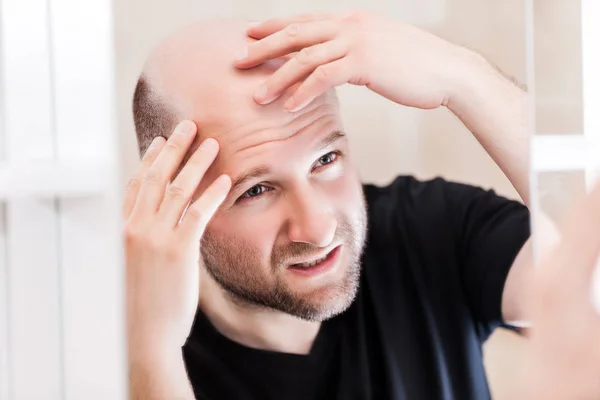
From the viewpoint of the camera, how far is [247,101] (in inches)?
30.5

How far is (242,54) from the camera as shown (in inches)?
30.7

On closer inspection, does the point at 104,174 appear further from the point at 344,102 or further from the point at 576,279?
the point at 576,279

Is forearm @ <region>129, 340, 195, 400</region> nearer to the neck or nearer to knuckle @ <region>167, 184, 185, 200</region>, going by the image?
the neck

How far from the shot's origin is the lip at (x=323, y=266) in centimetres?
80

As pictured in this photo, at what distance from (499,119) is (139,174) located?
450mm

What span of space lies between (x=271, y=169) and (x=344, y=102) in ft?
0.40

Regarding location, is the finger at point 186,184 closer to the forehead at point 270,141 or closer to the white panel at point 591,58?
the forehead at point 270,141

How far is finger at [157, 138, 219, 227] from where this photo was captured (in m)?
0.77

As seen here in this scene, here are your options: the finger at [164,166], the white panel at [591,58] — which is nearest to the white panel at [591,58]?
the white panel at [591,58]

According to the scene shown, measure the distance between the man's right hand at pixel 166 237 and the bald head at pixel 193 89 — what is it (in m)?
0.02

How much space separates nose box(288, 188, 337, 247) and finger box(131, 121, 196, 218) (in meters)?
0.14

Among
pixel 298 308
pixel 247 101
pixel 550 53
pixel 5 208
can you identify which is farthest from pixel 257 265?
pixel 550 53

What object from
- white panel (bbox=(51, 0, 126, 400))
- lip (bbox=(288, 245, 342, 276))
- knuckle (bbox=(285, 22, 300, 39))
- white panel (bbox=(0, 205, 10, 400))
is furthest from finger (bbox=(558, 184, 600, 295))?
white panel (bbox=(0, 205, 10, 400))

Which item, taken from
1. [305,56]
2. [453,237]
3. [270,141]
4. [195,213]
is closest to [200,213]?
[195,213]
